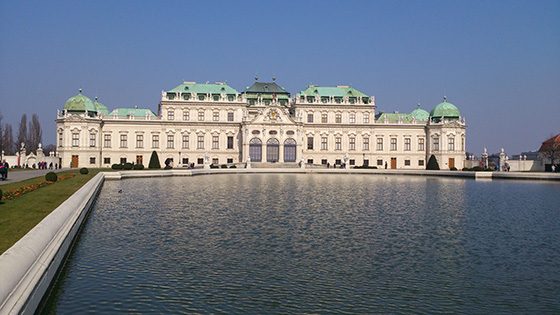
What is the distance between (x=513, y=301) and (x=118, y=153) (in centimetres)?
8145

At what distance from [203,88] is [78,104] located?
72.5 feet

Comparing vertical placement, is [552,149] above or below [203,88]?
below

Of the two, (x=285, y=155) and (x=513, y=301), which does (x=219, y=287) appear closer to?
(x=513, y=301)

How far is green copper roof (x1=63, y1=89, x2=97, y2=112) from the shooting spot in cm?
8181

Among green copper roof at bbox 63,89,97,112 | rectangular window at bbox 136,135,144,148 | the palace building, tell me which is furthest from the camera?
rectangular window at bbox 136,135,144,148

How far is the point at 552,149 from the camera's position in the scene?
260 ft

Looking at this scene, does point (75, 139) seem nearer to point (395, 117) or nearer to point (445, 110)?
point (395, 117)

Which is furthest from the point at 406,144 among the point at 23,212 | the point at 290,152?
the point at 23,212

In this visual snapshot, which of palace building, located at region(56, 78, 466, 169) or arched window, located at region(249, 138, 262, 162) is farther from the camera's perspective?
arched window, located at region(249, 138, 262, 162)

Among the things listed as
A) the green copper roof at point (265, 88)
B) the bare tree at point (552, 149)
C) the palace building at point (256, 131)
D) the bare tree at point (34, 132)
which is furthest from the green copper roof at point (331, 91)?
the bare tree at point (34, 132)

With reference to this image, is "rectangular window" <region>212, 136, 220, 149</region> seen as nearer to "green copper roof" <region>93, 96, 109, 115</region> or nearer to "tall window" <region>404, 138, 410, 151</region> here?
"green copper roof" <region>93, 96, 109, 115</region>

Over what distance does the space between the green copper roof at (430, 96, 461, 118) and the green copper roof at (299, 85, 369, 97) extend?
576 inches

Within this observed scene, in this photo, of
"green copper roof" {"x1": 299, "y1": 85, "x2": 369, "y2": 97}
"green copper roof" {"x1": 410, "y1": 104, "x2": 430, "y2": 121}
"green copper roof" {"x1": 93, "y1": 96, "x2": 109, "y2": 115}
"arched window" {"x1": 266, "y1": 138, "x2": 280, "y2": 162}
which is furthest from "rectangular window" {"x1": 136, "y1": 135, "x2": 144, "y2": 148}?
"green copper roof" {"x1": 410, "y1": 104, "x2": 430, "y2": 121}

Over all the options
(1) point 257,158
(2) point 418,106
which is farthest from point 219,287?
(2) point 418,106
